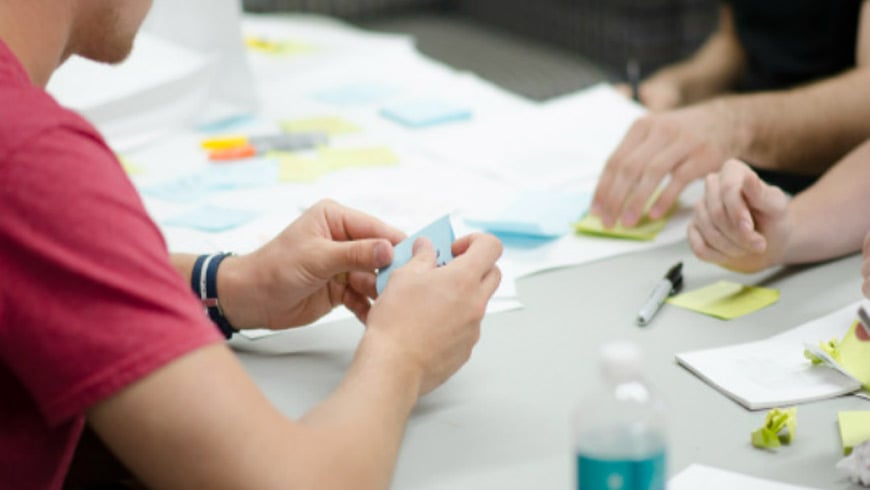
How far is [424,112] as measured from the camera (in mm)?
1905

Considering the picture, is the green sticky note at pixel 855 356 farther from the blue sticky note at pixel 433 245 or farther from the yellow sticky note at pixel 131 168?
the yellow sticky note at pixel 131 168

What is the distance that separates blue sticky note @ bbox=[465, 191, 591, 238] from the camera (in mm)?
1390

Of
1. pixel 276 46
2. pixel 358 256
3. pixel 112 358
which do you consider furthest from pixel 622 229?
pixel 276 46

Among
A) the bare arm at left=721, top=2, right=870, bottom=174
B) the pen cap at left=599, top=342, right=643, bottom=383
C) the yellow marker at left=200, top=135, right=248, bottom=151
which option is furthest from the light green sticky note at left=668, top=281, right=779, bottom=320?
the yellow marker at left=200, top=135, right=248, bottom=151

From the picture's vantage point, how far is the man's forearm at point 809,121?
63.4 inches

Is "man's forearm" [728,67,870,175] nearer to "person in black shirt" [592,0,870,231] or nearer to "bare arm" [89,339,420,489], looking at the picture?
"person in black shirt" [592,0,870,231]

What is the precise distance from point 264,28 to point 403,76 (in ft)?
1.80

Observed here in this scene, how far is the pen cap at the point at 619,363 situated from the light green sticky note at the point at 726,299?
1.68 feet

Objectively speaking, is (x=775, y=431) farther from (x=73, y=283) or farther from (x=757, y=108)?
(x=757, y=108)

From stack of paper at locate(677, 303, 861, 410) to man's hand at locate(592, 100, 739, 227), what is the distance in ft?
1.10

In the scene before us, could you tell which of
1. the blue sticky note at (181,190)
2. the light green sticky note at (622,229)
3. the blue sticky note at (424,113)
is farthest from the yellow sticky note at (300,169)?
the light green sticky note at (622,229)

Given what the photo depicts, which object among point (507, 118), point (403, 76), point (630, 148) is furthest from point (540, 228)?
point (403, 76)

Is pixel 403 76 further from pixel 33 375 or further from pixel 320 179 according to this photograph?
pixel 33 375

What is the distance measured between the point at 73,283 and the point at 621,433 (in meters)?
0.37
